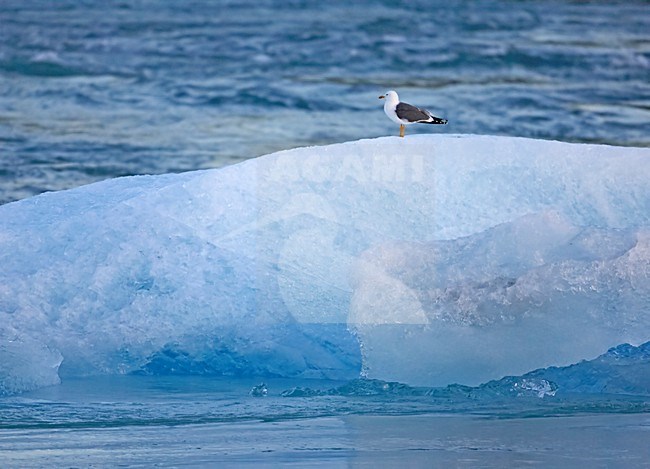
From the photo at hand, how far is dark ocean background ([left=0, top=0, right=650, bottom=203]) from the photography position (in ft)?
51.1

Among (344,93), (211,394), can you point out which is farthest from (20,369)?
(344,93)

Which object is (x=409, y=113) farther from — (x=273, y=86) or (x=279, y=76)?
(x=279, y=76)

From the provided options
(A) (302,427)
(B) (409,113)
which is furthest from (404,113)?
(A) (302,427)

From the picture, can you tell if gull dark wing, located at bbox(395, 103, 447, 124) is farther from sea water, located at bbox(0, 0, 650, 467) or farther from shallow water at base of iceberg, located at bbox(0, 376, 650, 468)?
shallow water at base of iceberg, located at bbox(0, 376, 650, 468)

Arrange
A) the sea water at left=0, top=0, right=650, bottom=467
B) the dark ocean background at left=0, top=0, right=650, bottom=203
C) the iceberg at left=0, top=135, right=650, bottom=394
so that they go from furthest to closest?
the dark ocean background at left=0, top=0, right=650, bottom=203
the sea water at left=0, top=0, right=650, bottom=467
the iceberg at left=0, top=135, right=650, bottom=394

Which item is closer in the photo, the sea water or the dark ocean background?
the sea water

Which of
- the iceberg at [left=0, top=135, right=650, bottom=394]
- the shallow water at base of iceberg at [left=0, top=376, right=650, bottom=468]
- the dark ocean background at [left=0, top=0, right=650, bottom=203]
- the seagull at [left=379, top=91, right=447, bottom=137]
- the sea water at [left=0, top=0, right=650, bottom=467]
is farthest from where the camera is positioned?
the dark ocean background at [left=0, top=0, right=650, bottom=203]

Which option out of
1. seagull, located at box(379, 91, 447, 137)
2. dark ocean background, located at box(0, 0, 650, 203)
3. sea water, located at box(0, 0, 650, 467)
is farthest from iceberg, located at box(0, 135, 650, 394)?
dark ocean background, located at box(0, 0, 650, 203)

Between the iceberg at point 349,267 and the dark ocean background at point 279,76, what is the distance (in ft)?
24.0

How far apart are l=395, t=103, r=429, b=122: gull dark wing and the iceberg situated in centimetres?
48

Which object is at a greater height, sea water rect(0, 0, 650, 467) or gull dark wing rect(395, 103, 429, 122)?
sea water rect(0, 0, 650, 467)

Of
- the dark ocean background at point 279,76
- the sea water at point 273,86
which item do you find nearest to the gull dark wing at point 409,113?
the sea water at point 273,86

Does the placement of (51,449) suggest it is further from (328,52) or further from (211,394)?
(328,52)

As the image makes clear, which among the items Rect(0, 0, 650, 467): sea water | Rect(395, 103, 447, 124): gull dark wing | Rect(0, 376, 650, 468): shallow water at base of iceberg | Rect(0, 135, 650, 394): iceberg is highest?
Rect(0, 0, 650, 467): sea water
